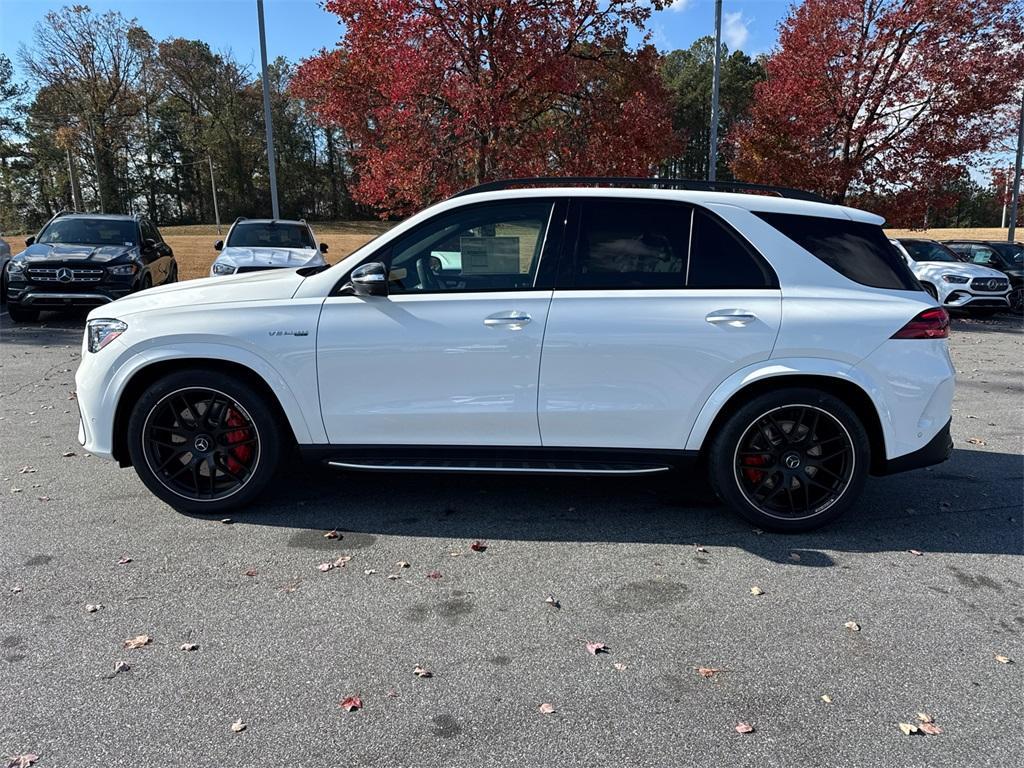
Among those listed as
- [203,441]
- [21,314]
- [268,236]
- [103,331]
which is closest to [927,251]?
[268,236]

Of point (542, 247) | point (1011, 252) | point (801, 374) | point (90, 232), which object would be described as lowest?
point (801, 374)

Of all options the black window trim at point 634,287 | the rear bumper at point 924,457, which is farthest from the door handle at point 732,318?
the rear bumper at point 924,457

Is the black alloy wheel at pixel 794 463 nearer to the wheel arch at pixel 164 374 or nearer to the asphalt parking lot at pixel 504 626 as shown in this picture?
the asphalt parking lot at pixel 504 626

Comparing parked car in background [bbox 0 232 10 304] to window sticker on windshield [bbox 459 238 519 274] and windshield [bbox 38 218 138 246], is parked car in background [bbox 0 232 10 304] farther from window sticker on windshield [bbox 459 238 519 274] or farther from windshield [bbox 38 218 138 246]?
window sticker on windshield [bbox 459 238 519 274]

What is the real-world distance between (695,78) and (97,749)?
2793 inches

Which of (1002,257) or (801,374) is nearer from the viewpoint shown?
(801,374)

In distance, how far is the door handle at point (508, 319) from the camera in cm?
400

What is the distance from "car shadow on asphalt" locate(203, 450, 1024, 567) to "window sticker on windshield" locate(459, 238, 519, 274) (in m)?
1.46

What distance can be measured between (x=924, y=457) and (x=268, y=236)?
11.7m

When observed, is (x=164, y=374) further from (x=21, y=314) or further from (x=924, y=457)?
(x=21, y=314)

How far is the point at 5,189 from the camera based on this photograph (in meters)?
57.1

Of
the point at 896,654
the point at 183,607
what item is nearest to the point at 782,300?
the point at 896,654

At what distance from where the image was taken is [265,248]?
1253cm

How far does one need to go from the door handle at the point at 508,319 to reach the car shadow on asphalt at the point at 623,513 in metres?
1.17
